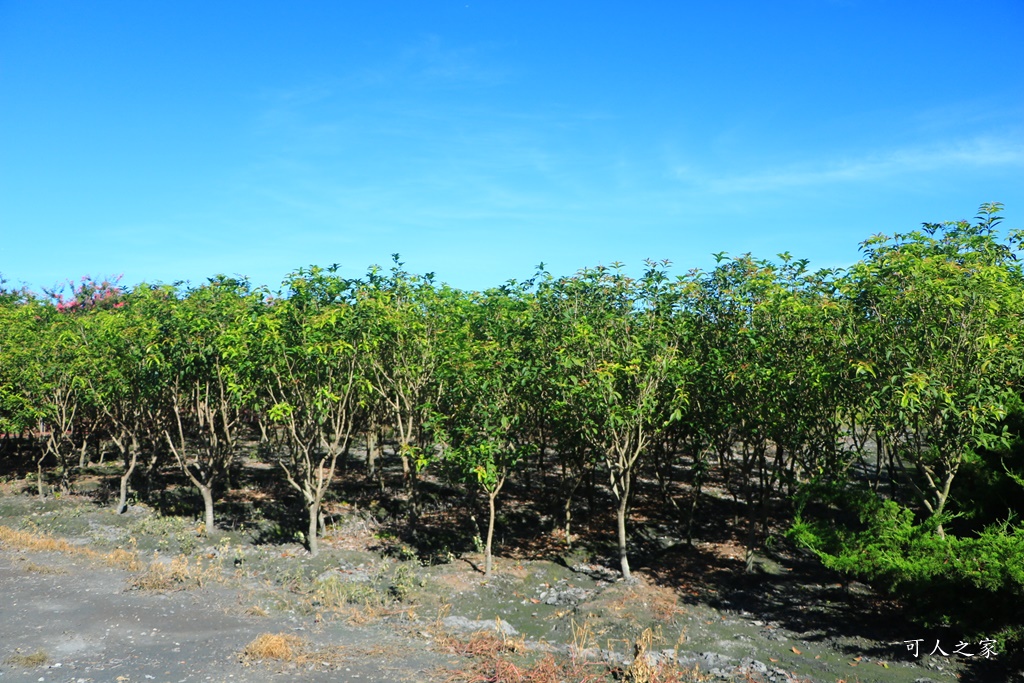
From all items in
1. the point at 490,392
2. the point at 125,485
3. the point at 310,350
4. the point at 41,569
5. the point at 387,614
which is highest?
the point at 310,350

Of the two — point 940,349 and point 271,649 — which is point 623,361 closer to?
point 940,349

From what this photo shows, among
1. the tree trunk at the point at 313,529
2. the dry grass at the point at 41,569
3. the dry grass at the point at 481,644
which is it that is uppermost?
the tree trunk at the point at 313,529

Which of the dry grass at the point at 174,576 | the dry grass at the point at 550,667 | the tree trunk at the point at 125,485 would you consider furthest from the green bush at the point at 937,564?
the tree trunk at the point at 125,485

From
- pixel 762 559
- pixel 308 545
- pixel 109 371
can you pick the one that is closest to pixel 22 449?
pixel 109 371

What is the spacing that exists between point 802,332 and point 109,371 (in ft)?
73.9

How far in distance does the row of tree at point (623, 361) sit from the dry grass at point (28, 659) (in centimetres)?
792

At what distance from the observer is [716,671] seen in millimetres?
15594

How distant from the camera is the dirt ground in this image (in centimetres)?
1547

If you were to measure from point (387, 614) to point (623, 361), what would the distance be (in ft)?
29.4

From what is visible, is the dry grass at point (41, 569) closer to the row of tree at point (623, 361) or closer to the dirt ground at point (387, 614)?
the dirt ground at point (387, 614)

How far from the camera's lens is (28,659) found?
1492 cm

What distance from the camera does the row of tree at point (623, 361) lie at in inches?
661

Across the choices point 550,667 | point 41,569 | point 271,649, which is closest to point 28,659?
point 271,649

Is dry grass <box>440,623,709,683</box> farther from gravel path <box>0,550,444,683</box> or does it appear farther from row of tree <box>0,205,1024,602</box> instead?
row of tree <box>0,205,1024,602</box>
